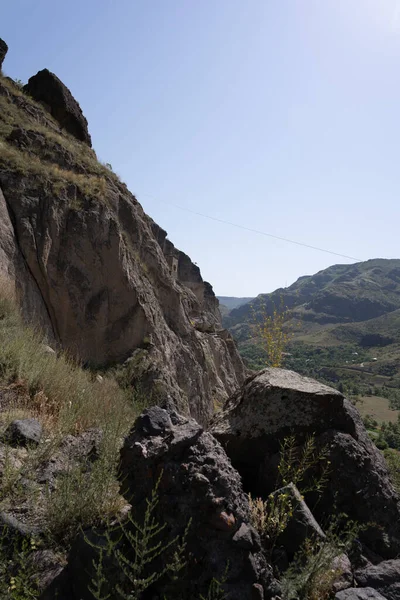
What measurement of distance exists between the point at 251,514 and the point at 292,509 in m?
0.27

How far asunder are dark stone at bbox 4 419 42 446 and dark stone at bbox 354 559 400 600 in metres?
2.76

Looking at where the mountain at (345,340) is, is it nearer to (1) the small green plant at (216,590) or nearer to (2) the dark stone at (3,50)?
(2) the dark stone at (3,50)

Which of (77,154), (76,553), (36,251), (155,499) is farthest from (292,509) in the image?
(77,154)

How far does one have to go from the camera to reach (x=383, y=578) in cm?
247

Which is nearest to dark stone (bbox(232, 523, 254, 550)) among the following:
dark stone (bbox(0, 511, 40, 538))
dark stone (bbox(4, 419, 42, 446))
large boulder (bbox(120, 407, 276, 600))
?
large boulder (bbox(120, 407, 276, 600))

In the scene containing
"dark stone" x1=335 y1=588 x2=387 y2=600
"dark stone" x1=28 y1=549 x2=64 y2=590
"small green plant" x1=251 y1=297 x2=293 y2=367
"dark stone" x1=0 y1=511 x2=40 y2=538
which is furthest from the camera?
"small green plant" x1=251 y1=297 x2=293 y2=367

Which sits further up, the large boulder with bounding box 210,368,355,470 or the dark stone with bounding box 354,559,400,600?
the large boulder with bounding box 210,368,355,470

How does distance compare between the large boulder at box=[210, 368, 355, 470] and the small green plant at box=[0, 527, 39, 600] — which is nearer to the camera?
the small green plant at box=[0, 527, 39, 600]

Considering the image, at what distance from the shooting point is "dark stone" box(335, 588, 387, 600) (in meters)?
2.22

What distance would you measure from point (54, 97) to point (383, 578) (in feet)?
60.0

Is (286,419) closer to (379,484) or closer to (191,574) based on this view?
(379,484)

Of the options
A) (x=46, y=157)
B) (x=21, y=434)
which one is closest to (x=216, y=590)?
(x=21, y=434)

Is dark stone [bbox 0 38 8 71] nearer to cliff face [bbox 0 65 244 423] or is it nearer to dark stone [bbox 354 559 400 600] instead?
cliff face [bbox 0 65 244 423]

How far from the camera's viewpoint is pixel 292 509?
8.25 ft
